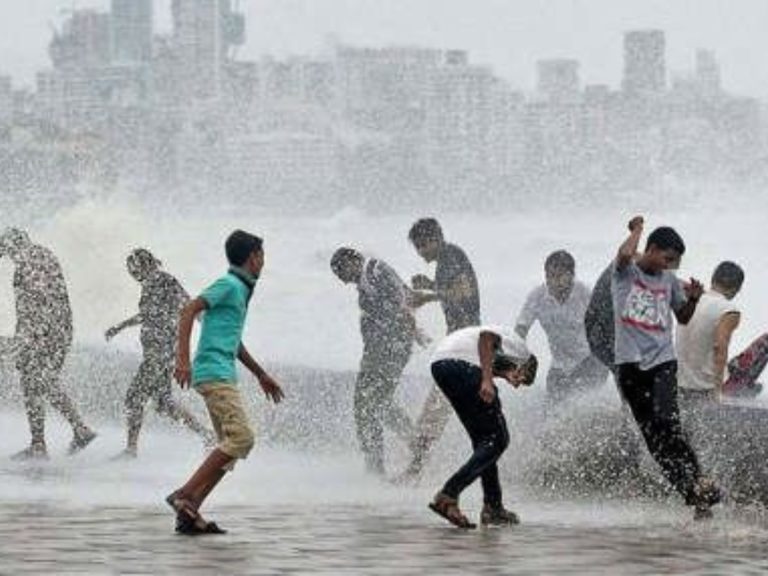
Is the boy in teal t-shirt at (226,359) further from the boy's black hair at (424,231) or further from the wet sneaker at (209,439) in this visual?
the wet sneaker at (209,439)

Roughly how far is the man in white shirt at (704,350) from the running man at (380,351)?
260 centimetres

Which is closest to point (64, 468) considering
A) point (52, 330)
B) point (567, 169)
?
point (52, 330)

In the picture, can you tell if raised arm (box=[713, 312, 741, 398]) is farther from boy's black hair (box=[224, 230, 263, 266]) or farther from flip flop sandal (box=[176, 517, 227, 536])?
flip flop sandal (box=[176, 517, 227, 536])

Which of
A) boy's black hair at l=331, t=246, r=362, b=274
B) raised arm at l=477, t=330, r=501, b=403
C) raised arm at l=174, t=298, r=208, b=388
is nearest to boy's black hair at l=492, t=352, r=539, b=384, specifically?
raised arm at l=477, t=330, r=501, b=403

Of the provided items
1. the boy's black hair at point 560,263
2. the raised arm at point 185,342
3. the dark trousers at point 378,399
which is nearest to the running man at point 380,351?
the dark trousers at point 378,399

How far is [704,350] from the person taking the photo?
11.6 meters

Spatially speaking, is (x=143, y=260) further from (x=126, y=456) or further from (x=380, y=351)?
(x=380, y=351)

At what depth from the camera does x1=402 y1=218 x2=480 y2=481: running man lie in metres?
13.5

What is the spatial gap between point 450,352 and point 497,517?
785 mm

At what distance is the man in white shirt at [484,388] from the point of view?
10.6m

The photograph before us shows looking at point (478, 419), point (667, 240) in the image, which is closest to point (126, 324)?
point (478, 419)

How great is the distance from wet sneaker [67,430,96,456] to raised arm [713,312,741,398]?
5.17 m

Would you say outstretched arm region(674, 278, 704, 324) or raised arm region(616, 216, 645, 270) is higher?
raised arm region(616, 216, 645, 270)

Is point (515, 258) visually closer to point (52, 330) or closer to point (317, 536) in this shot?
point (52, 330)
